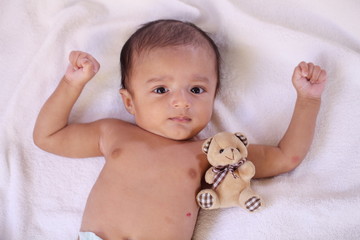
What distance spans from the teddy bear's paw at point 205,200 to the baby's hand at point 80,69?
54 centimetres

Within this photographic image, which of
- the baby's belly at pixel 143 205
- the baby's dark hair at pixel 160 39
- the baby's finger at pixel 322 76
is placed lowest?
the baby's belly at pixel 143 205

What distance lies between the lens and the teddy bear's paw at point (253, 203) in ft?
4.65

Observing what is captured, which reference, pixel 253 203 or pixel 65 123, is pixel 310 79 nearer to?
pixel 253 203

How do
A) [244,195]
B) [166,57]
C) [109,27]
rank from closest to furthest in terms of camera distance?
[244,195]
[166,57]
[109,27]

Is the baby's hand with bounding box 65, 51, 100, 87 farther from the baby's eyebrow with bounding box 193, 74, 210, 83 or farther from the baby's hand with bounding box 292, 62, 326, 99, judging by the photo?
the baby's hand with bounding box 292, 62, 326, 99

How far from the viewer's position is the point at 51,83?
5.78ft

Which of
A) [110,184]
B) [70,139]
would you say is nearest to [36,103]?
[70,139]

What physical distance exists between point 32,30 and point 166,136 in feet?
2.28

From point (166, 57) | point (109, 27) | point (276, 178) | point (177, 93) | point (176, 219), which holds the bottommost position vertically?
point (176, 219)

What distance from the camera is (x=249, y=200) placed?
142 centimetres

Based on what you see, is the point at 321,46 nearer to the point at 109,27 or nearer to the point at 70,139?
the point at 109,27

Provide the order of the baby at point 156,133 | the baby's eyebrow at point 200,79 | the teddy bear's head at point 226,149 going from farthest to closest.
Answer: the baby's eyebrow at point 200,79 → the baby at point 156,133 → the teddy bear's head at point 226,149

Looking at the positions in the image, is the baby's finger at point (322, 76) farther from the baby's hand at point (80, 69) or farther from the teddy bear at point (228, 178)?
the baby's hand at point (80, 69)

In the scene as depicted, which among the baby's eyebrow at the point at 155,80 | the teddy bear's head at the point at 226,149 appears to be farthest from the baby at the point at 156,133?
the teddy bear's head at the point at 226,149
